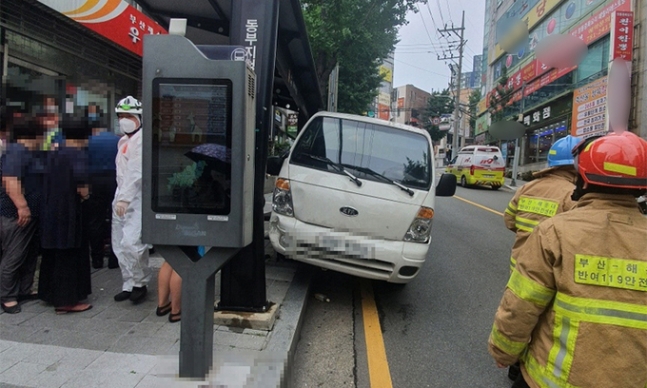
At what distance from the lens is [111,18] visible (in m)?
6.79

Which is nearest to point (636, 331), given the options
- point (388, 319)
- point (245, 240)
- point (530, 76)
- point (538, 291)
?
point (538, 291)

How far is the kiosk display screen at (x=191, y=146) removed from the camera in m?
2.21

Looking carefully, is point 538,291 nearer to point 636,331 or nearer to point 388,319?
point 636,331

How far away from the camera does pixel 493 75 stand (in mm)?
35125

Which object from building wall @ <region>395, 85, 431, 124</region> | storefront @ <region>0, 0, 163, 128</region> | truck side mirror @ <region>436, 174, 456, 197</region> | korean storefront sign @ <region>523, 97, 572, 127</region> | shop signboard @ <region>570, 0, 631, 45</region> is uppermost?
building wall @ <region>395, 85, 431, 124</region>

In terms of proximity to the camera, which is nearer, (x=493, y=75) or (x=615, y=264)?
(x=615, y=264)

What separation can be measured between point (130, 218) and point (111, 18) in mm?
4699

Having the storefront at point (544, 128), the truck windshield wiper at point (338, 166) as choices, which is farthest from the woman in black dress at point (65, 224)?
the storefront at point (544, 128)

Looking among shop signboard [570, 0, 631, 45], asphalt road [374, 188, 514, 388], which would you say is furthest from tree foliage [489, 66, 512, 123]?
asphalt road [374, 188, 514, 388]

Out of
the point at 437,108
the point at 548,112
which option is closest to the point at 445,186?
the point at 548,112

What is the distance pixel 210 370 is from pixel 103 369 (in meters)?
0.88

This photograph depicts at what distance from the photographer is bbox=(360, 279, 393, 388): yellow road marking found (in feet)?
10.2

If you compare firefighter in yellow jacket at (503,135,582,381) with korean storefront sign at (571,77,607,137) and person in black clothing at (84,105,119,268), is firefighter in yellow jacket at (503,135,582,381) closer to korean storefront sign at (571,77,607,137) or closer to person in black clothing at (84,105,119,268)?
person in black clothing at (84,105,119,268)

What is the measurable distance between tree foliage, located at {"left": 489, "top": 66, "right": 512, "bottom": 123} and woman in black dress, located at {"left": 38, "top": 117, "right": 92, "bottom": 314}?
2990 centimetres
